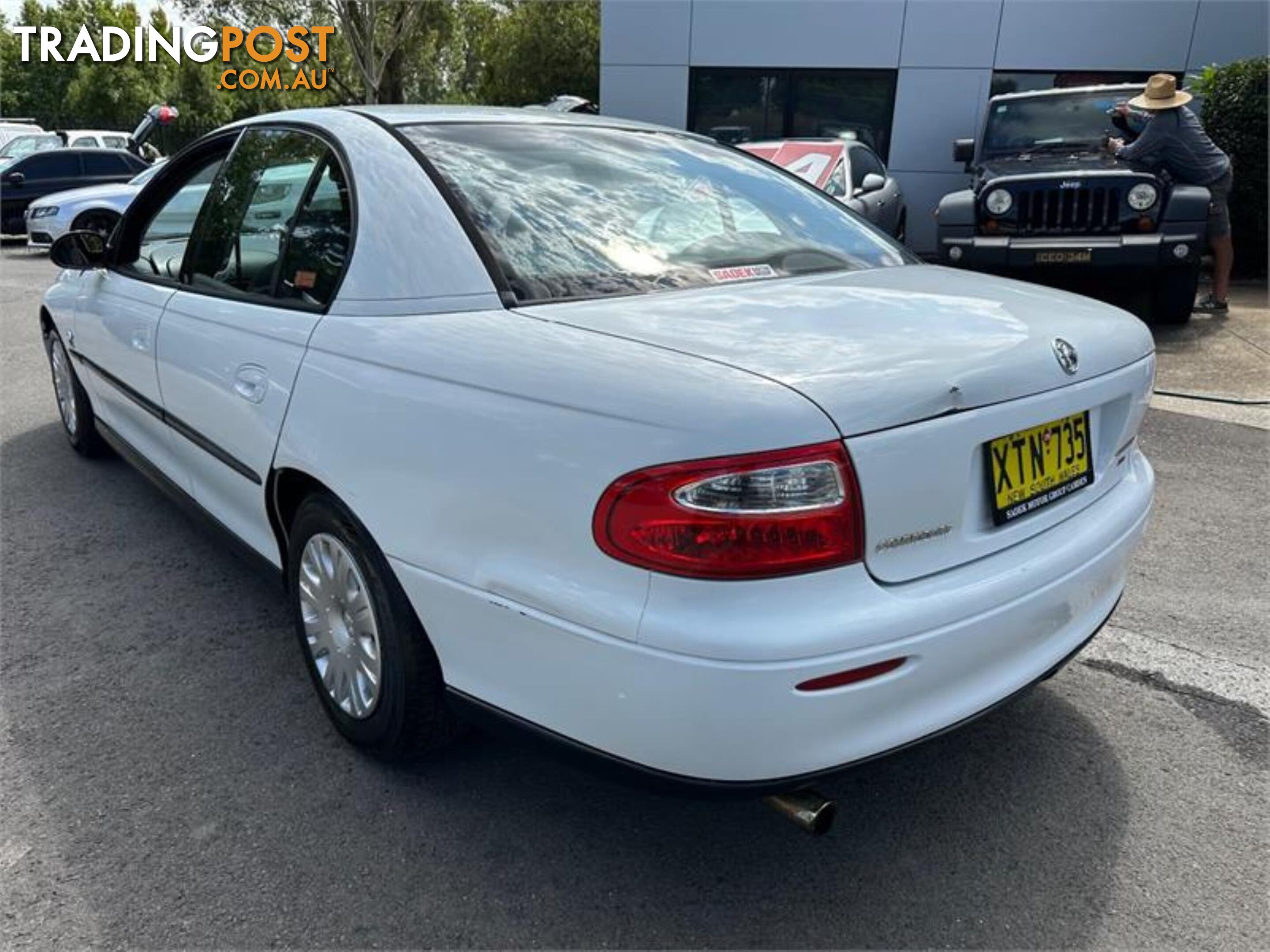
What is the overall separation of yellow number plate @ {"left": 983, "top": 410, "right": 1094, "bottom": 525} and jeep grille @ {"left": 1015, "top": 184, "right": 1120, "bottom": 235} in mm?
6314

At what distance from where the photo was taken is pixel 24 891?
7.02ft

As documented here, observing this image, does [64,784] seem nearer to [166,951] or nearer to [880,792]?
[166,951]

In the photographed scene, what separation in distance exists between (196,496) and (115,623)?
0.51 metres

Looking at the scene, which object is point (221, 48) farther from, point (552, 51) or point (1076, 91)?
point (1076, 91)

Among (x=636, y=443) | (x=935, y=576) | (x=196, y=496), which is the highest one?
(x=636, y=443)

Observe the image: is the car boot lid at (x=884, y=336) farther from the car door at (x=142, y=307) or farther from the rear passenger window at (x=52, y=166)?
the rear passenger window at (x=52, y=166)

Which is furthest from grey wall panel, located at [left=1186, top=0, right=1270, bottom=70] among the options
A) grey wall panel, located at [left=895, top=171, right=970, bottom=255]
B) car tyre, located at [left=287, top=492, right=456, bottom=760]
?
car tyre, located at [left=287, top=492, right=456, bottom=760]

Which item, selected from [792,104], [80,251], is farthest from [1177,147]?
[80,251]

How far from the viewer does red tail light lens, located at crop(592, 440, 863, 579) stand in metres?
1.67

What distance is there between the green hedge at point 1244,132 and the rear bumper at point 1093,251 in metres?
3.37

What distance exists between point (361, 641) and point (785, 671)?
4.02 feet

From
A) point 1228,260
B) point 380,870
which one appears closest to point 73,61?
point 1228,260

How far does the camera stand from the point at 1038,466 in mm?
2057

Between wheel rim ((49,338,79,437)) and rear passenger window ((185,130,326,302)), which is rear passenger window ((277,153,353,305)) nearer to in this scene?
rear passenger window ((185,130,326,302))
